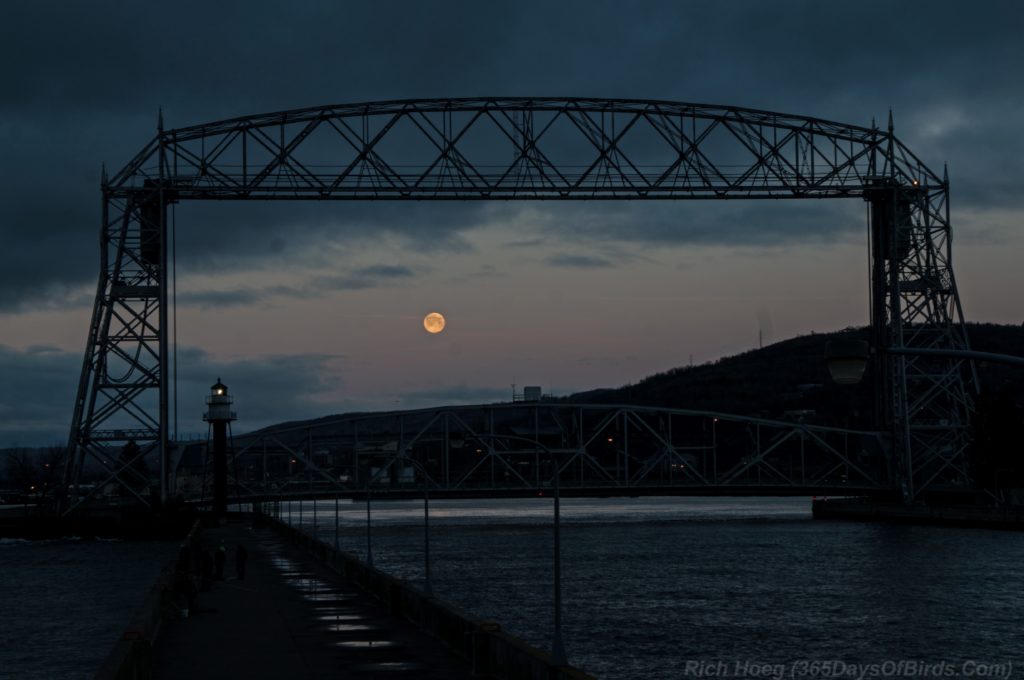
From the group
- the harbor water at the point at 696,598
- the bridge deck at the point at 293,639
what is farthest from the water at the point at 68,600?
the bridge deck at the point at 293,639

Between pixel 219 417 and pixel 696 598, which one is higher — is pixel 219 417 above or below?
above

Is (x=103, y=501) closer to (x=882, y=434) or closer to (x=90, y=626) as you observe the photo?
(x=90, y=626)

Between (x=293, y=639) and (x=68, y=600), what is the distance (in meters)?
33.2

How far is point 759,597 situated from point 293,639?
3087 cm

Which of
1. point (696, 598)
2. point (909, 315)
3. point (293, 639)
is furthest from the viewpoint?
point (909, 315)

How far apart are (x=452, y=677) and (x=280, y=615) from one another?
513 inches

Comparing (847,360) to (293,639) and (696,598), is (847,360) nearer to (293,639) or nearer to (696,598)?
(293,639)

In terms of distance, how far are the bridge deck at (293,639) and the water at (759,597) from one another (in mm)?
7093

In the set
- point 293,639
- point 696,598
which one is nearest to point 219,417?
point 696,598

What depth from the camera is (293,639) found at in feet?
115

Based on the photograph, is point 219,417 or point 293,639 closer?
point 293,639

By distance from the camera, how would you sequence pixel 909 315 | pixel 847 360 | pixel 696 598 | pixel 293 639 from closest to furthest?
1. pixel 847 360
2. pixel 293 639
3. pixel 696 598
4. pixel 909 315

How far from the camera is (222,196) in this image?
3327 inches

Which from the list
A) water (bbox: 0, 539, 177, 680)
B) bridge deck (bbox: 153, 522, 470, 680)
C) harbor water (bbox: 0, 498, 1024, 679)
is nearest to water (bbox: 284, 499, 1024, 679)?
harbor water (bbox: 0, 498, 1024, 679)
